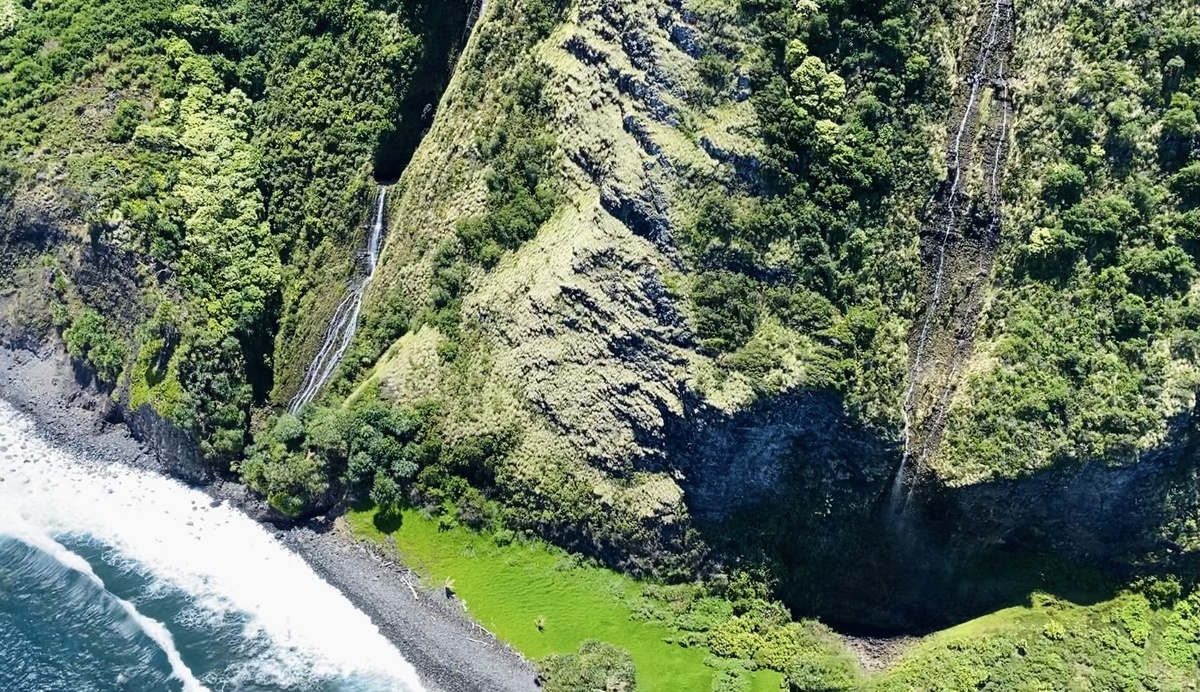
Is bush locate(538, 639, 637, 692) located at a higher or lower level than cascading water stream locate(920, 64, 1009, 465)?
lower

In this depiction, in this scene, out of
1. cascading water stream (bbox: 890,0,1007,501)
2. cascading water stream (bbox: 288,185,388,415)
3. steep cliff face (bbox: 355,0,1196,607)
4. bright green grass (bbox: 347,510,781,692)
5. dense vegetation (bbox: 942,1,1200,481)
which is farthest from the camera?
cascading water stream (bbox: 288,185,388,415)

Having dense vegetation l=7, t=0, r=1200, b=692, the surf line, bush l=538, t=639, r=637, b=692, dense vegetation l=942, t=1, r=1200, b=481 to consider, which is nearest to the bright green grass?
dense vegetation l=7, t=0, r=1200, b=692

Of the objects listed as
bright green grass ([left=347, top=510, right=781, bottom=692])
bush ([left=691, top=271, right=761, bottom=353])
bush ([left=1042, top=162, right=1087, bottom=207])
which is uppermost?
bush ([left=1042, top=162, right=1087, bottom=207])

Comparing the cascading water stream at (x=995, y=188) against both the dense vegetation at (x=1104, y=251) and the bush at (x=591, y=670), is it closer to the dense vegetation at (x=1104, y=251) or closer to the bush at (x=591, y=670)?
the dense vegetation at (x=1104, y=251)

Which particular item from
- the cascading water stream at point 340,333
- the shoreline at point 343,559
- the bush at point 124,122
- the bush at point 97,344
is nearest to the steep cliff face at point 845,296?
the shoreline at point 343,559

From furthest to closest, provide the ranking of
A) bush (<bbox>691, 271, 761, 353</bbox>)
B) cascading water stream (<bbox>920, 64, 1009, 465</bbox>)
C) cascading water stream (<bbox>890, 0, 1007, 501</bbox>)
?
cascading water stream (<bbox>890, 0, 1007, 501</bbox>) < cascading water stream (<bbox>920, 64, 1009, 465</bbox>) < bush (<bbox>691, 271, 761, 353</bbox>)

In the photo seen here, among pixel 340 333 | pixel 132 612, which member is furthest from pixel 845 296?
pixel 132 612

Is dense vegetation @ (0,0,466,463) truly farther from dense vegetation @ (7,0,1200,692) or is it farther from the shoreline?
the shoreline

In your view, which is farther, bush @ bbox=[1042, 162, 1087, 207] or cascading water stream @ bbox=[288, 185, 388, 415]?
cascading water stream @ bbox=[288, 185, 388, 415]
